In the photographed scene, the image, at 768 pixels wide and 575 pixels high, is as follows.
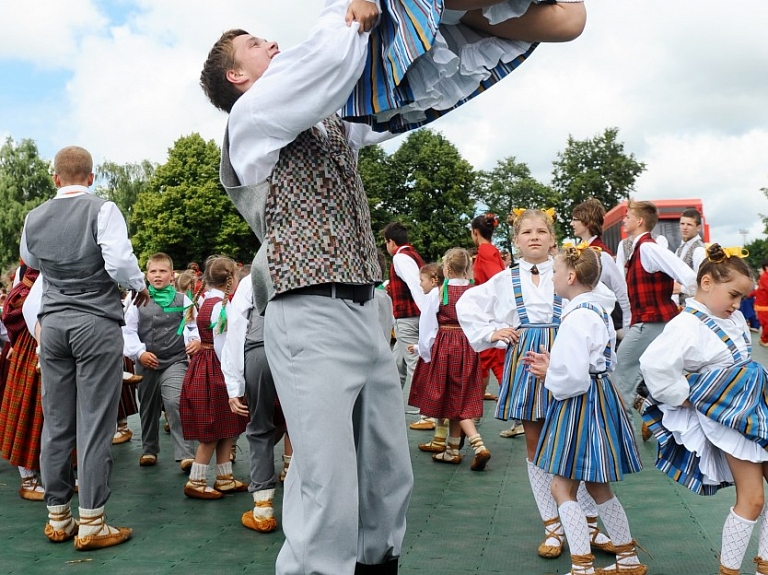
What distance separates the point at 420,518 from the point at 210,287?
2252mm

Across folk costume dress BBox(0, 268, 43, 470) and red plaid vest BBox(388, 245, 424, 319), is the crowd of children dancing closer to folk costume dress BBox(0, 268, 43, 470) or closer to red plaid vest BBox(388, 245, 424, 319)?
folk costume dress BBox(0, 268, 43, 470)

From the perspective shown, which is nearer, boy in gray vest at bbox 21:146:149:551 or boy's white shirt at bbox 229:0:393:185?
boy's white shirt at bbox 229:0:393:185

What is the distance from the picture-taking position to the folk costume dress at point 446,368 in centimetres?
618

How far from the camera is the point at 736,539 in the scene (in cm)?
320

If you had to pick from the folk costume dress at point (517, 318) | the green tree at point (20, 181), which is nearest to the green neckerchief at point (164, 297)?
the folk costume dress at point (517, 318)

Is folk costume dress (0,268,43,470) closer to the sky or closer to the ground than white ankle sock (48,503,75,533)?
closer to the sky

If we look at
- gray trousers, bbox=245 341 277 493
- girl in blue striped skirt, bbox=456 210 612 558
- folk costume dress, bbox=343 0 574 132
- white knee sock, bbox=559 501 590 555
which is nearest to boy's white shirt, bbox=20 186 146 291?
gray trousers, bbox=245 341 277 493

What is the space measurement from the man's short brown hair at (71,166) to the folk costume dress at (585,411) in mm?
2795

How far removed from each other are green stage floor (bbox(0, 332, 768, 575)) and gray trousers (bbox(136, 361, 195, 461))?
0.88ft

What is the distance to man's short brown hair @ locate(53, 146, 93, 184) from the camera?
14.5 feet

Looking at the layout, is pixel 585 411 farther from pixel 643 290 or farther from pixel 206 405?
pixel 643 290

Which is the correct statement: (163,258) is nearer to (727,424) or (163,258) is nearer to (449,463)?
(449,463)

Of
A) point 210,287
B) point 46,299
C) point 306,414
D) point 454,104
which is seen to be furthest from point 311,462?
point 210,287

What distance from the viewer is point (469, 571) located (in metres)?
3.65
